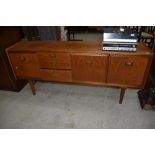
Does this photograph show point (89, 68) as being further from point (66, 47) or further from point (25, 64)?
point (25, 64)

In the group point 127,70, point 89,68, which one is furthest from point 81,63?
point 127,70

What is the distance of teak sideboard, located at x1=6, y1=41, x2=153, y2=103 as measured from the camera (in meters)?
1.43

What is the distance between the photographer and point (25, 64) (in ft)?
5.59

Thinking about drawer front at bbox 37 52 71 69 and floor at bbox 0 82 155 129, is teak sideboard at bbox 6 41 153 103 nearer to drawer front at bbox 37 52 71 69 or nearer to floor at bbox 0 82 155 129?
drawer front at bbox 37 52 71 69

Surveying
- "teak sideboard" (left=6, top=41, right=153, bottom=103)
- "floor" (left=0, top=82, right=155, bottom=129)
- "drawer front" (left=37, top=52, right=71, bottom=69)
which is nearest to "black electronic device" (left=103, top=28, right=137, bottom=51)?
"teak sideboard" (left=6, top=41, right=153, bottom=103)

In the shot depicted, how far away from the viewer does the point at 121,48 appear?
1.42 metres

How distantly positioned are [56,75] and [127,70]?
808mm

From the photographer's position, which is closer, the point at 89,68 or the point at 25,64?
the point at 89,68

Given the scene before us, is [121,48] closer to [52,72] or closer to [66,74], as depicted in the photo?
[66,74]

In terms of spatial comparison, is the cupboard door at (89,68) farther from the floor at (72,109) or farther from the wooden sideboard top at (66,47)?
the floor at (72,109)

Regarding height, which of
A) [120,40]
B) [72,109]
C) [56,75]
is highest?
[120,40]

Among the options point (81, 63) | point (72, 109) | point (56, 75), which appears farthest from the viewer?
point (72, 109)

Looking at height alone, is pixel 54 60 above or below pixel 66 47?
below
